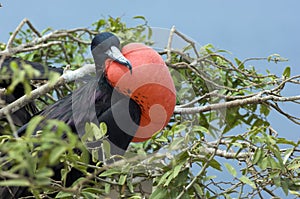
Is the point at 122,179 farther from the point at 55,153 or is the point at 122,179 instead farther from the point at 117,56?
the point at 55,153

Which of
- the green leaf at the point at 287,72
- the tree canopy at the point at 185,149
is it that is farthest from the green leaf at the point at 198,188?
the green leaf at the point at 287,72

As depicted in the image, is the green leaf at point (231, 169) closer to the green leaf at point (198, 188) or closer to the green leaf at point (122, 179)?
the green leaf at point (198, 188)

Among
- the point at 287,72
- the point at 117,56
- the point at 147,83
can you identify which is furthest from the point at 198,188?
the point at 287,72

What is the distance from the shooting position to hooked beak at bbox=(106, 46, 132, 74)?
5.25 feet

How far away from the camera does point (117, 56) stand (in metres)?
1.65

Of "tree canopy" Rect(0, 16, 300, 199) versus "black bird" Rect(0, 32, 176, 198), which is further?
"black bird" Rect(0, 32, 176, 198)

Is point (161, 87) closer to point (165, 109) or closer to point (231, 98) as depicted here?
point (165, 109)

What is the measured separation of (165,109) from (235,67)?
1.44ft

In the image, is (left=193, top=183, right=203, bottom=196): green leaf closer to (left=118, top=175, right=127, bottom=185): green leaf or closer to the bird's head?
(left=118, top=175, right=127, bottom=185): green leaf

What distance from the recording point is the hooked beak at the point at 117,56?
160 centimetres

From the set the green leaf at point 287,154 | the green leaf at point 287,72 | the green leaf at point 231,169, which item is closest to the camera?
the green leaf at point 231,169

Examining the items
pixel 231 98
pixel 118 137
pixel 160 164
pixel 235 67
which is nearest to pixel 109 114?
pixel 118 137

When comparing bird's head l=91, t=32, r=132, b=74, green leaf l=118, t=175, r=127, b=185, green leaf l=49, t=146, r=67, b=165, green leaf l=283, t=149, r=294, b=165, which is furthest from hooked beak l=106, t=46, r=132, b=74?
green leaf l=49, t=146, r=67, b=165

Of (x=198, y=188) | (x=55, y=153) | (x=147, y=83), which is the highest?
(x=55, y=153)
